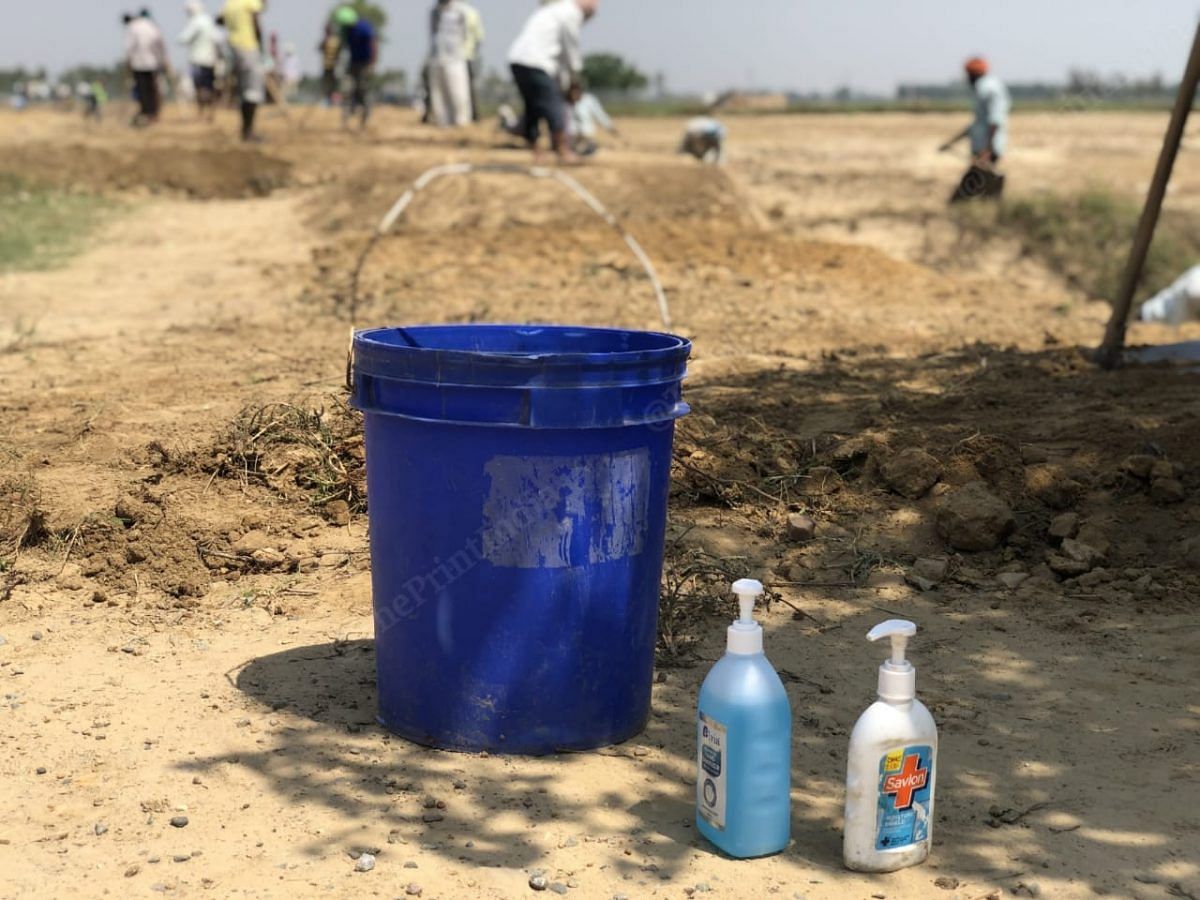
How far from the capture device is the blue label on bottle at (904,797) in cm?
272

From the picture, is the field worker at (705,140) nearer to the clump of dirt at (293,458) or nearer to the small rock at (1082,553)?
the clump of dirt at (293,458)

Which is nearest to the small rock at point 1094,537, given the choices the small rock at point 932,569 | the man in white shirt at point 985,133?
the small rock at point 932,569

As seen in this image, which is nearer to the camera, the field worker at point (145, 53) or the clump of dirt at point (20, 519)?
the clump of dirt at point (20, 519)

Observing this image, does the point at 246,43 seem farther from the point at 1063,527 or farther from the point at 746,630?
the point at 746,630

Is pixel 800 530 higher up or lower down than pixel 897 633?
lower down

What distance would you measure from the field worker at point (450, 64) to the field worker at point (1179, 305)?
9.15 metres

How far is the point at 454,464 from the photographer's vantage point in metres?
3.09

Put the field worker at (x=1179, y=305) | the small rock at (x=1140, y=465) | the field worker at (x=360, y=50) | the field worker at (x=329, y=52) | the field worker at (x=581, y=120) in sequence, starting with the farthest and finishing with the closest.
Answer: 1. the field worker at (x=329, y=52)
2. the field worker at (x=360, y=50)
3. the field worker at (x=581, y=120)
4. the field worker at (x=1179, y=305)
5. the small rock at (x=1140, y=465)

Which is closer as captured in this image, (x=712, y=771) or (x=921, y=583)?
(x=712, y=771)

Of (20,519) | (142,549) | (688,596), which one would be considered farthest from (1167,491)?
(20,519)

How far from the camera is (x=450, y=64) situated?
17062 millimetres

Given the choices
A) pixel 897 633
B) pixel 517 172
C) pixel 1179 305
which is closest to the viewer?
pixel 897 633

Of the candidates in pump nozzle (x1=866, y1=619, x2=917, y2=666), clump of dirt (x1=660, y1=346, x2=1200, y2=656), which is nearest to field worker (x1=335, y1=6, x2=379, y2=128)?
clump of dirt (x1=660, y1=346, x2=1200, y2=656)

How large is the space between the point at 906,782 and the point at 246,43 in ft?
49.4
